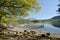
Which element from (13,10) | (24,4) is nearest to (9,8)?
(13,10)

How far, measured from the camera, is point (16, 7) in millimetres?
29500

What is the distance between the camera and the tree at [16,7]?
1112 inches

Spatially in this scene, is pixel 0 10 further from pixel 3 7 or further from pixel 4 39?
pixel 4 39

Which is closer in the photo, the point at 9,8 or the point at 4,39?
the point at 4,39

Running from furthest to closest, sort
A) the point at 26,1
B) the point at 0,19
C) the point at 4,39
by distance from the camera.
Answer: the point at 0,19, the point at 26,1, the point at 4,39

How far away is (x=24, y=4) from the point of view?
94.3ft

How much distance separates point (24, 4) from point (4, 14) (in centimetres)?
385

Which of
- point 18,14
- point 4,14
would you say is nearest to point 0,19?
point 4,14

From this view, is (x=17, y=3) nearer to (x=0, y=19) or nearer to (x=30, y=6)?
(x=30, y=6)

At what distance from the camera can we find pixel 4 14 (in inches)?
1180

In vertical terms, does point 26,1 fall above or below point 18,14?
above

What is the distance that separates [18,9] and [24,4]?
5.42 ft

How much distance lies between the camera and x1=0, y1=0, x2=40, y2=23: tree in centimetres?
2825

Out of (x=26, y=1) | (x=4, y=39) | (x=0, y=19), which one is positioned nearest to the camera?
(x=4, y=39)
